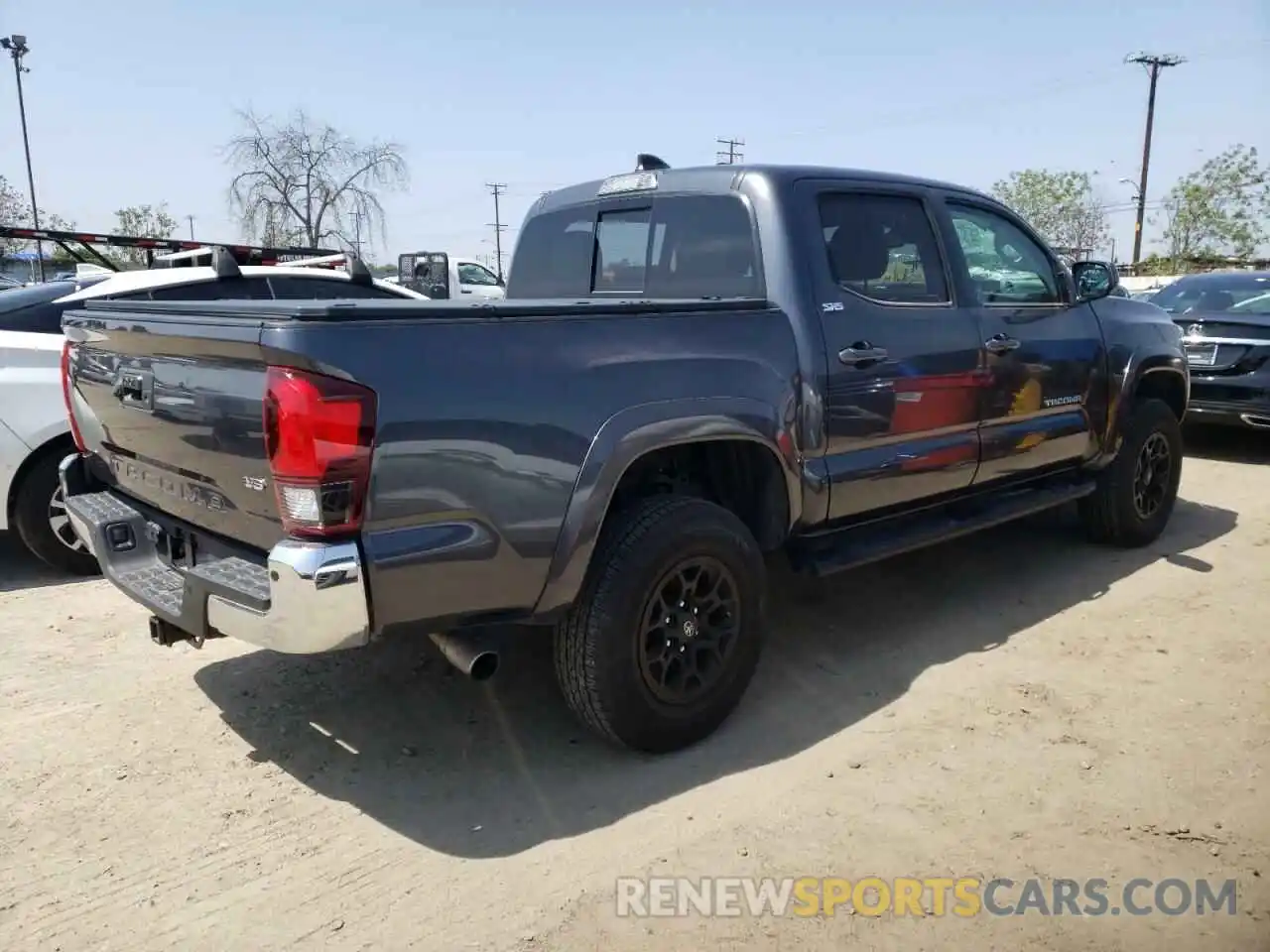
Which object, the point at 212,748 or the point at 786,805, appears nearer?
the point at 786,805

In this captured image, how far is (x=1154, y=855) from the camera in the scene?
270 centimetres

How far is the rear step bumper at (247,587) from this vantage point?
2410 millimetres

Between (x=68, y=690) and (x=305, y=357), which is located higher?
(x=305, y=357)

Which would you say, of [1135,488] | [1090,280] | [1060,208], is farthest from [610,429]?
[1060,208]

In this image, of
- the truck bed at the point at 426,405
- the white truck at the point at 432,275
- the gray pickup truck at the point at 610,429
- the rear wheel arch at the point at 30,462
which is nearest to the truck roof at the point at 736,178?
the gray pickup truck at the point at 610,429

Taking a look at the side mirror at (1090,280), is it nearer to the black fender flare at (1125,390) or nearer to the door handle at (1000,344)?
the black fender flare at (1125,390)

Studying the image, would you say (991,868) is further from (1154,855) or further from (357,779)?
(357,779)

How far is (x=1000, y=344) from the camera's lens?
4285 millimetres

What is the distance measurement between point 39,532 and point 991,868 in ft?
15.4

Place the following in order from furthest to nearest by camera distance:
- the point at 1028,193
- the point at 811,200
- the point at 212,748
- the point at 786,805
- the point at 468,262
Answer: the point at 1028,193
the point at 468,262
the point at 811,200
the point at 212,748
the point at 786,805

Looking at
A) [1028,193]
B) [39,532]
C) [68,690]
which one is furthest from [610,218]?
[1028,193]

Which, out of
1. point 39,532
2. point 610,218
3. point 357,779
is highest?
point 610,218

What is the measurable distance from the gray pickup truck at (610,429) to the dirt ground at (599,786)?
44 cm

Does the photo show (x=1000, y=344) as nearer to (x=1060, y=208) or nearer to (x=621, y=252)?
(x=621, y=252)
